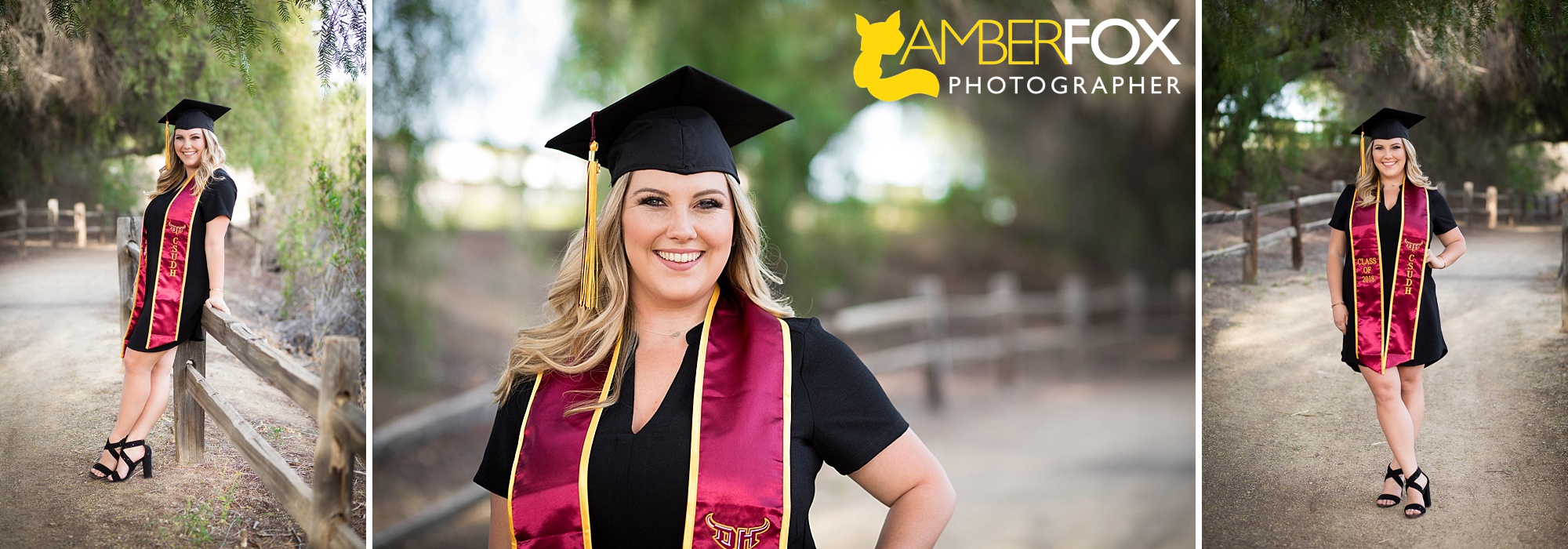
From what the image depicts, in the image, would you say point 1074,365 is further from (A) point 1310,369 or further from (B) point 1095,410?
(A) point 1310,369

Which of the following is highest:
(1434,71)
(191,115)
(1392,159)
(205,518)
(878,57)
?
(878,57)

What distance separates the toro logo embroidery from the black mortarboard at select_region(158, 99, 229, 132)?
168cm

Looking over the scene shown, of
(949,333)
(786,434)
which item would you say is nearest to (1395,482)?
(786,434)

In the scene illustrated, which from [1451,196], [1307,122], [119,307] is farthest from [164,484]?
[1451,196]

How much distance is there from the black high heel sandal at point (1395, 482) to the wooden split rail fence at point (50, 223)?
3.18 metres

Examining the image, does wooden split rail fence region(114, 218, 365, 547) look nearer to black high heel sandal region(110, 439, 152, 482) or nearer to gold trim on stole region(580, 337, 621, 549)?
black high heel sandal region(110, 439, 152, 482)

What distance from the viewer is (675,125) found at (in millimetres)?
1446

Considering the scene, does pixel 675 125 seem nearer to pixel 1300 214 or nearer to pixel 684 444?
pixel 684 444

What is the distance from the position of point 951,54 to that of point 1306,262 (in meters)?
1.18

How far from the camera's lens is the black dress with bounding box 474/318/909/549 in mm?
1305

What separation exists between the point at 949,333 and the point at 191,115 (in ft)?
16.1

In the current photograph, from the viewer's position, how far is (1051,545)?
3.75m

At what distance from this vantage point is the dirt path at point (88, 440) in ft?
7.13

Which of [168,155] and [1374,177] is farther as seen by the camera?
[1374,177]
